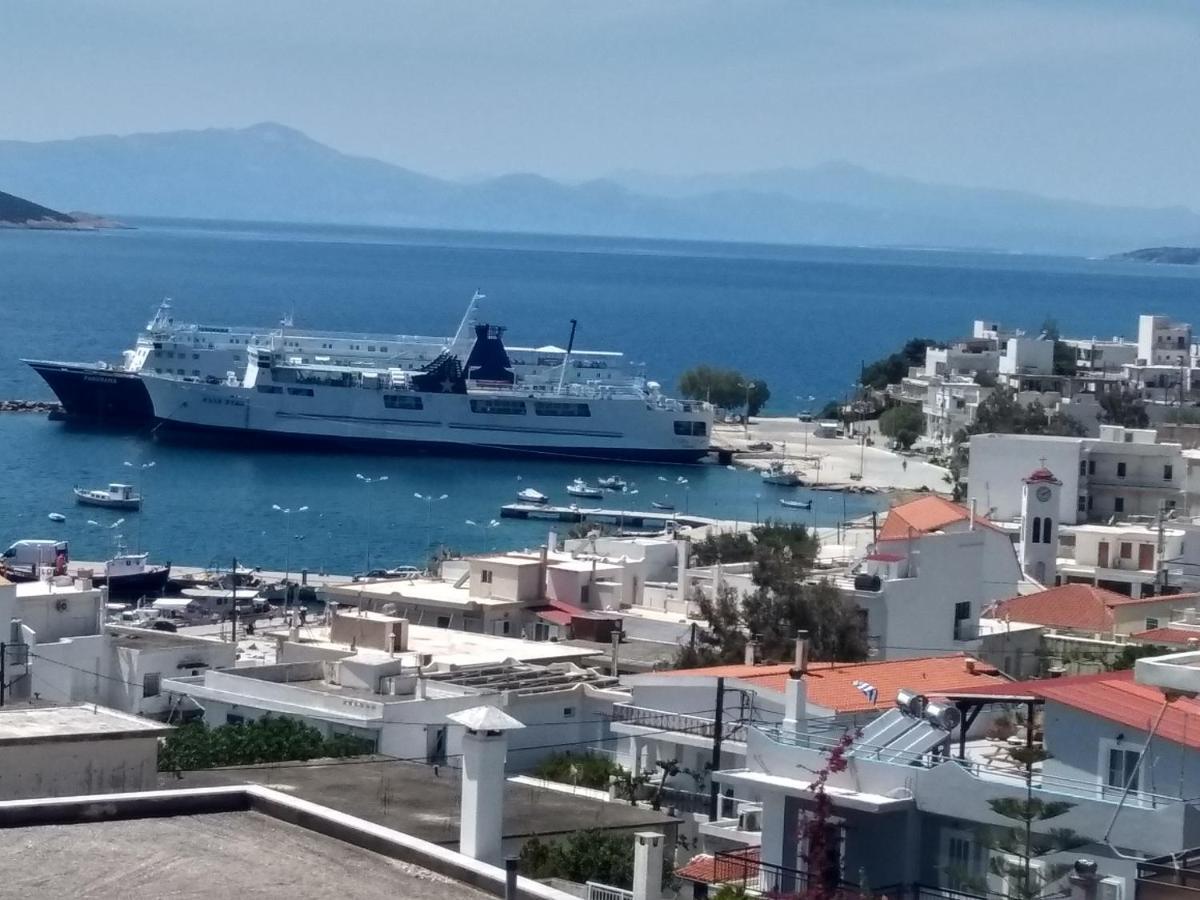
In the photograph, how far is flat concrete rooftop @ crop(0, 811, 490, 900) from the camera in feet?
11.9

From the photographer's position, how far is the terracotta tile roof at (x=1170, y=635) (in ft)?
46.7

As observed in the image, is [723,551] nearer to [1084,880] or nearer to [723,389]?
[1084,880]

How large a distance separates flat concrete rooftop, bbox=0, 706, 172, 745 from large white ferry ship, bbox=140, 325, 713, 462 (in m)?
45.7

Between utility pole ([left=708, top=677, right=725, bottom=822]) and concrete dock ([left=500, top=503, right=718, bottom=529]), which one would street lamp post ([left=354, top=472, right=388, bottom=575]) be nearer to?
concrete dock ([left=500, top=503, right=718, bottom=529])

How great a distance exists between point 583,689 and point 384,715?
1.20 metres

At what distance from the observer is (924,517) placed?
18.0m

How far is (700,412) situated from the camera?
50.3 metres

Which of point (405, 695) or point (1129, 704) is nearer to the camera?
point (1129, 704)

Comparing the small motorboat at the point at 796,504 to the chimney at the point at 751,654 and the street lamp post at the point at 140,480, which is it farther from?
the chimney at the point at 751,654

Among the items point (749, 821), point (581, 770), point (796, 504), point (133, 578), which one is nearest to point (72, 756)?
point (749, 821)

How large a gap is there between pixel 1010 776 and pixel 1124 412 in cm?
3438

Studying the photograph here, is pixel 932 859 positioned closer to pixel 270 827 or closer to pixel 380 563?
pixel 270 827

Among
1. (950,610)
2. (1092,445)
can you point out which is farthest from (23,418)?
(950,610)

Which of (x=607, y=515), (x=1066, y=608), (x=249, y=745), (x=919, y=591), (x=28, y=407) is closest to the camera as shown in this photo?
(x=249, y=745)
